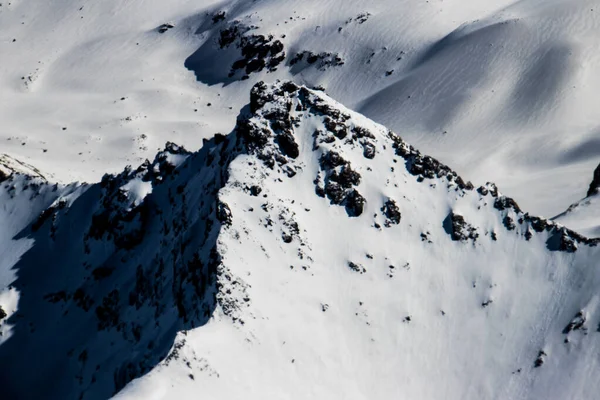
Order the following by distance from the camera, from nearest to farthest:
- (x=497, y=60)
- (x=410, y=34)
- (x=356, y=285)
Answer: (x=356, y=285)
(x=497, y=60)
(x=410, y=34)

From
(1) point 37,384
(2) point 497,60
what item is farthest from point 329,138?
(2) point 497,60

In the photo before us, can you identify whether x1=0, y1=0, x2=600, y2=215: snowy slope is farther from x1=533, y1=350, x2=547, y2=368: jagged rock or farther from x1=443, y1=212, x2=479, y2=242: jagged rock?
x1=533, y1=350, x2=547, y2=368: jagged rock

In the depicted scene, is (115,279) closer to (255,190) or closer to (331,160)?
(255,190)

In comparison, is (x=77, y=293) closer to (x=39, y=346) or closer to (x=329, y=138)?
(x=39, y=346)

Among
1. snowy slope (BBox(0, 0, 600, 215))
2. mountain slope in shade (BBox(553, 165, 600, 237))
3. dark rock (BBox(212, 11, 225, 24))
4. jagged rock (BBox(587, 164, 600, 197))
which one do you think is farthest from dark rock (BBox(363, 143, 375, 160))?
dark rock (BBox(212, 11, 225, 24))

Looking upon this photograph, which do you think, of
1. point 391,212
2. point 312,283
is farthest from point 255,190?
point 391,212
